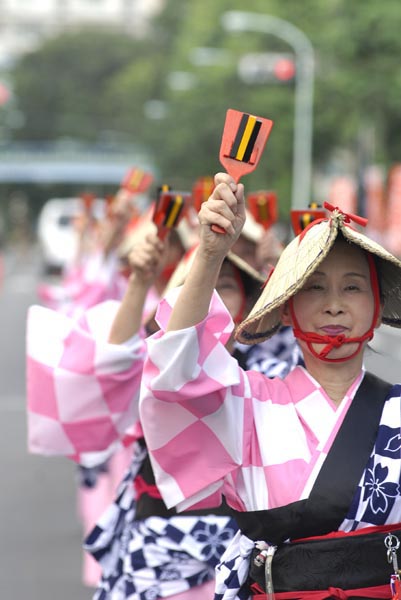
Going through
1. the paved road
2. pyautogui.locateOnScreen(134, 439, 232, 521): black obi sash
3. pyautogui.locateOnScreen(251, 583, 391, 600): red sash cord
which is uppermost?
pyautogui.locateOnScreen(134, 439, 232, 521): black obi sash

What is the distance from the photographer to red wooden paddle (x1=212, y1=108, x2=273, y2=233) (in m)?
2.86

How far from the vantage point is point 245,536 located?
3.04 metres

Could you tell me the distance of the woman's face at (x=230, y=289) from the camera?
4098 mm

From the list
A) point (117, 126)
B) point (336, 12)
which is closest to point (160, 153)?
point (117, 126)

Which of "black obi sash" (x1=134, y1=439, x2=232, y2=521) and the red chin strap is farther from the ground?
the red chin strap

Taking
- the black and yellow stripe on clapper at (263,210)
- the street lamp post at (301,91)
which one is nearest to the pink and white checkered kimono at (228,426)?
the black and yellow stripe on clapper at (263,210)

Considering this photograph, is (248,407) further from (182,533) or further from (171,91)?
(171,91)

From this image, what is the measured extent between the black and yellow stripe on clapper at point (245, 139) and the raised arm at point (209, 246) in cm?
11

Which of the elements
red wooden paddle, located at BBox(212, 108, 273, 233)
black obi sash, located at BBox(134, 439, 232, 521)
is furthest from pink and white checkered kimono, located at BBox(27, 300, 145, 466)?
red wooden paddle, located at BBox(212, 108, 273, 233)

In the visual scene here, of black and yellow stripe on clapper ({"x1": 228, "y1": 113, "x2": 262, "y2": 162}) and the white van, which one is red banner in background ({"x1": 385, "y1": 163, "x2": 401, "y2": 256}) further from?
black and yellow stripe on clapper ({"x1": 228, "y1": 113, "x2": 262, "y2": 162})

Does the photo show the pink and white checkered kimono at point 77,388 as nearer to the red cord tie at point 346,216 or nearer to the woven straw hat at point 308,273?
the woven straw hat at point 308,273

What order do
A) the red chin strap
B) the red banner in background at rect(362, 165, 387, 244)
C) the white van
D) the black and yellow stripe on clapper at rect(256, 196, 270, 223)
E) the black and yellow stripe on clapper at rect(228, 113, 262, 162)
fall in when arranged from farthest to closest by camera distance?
the white van, the red banner in background at rect(362, 165, 387, 244), the black and yellow stripe on clapper at rect(256, 196, 270, 223), the red chin strap, the black and yellow stripe on clapper at rect(228, 113, 262, 162)

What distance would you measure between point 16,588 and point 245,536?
10.6 ft

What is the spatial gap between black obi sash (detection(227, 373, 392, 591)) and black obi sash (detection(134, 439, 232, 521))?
0.90 meters
